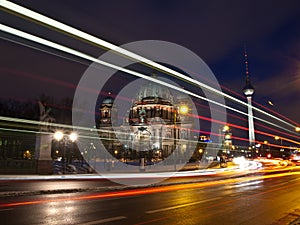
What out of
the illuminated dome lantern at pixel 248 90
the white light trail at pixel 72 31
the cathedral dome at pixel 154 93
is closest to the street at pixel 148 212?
the white light trail at pixel 72 31

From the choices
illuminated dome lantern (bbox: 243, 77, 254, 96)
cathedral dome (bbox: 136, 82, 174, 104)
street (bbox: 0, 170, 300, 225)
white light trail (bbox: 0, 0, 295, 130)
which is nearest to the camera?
street (bbox: 0, 170, 300, 225)

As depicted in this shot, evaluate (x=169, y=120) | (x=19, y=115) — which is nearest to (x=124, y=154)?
(x=19, y=115)

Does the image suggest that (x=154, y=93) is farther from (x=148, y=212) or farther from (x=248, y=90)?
(x=148, y=212)

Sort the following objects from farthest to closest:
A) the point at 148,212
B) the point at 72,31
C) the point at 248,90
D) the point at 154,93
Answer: the point at 248,90
the point at 154,93
the point at 72,31
the point at 148,212

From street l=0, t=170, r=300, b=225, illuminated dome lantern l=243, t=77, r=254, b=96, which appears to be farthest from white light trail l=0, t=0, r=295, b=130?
illuminated dome lantern l=243, t=77, r=254, b=96

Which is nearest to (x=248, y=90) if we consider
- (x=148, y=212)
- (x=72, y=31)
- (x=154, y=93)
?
(x=154, y=93)

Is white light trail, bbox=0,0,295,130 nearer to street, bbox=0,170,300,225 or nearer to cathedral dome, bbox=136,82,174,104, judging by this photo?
street, bbox=0,170,300,225

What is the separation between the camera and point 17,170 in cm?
2838

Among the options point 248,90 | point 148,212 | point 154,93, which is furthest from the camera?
point 248,90

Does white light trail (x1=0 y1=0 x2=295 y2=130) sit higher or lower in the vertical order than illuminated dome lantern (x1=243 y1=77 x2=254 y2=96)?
lower

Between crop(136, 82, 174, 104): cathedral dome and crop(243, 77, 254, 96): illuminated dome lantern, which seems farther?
crop(243, 77, 254, 96): illuminated dome lantern

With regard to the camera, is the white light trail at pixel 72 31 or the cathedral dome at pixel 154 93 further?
the cathedral dome at pixel 154 93

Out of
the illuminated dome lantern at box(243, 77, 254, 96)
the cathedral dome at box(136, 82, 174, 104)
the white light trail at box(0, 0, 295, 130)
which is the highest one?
the illuminated dome lantern at box(243, 77, 254, 96)

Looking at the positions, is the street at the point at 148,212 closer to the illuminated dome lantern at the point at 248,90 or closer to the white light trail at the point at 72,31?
the white light trail at the point at 72,31
